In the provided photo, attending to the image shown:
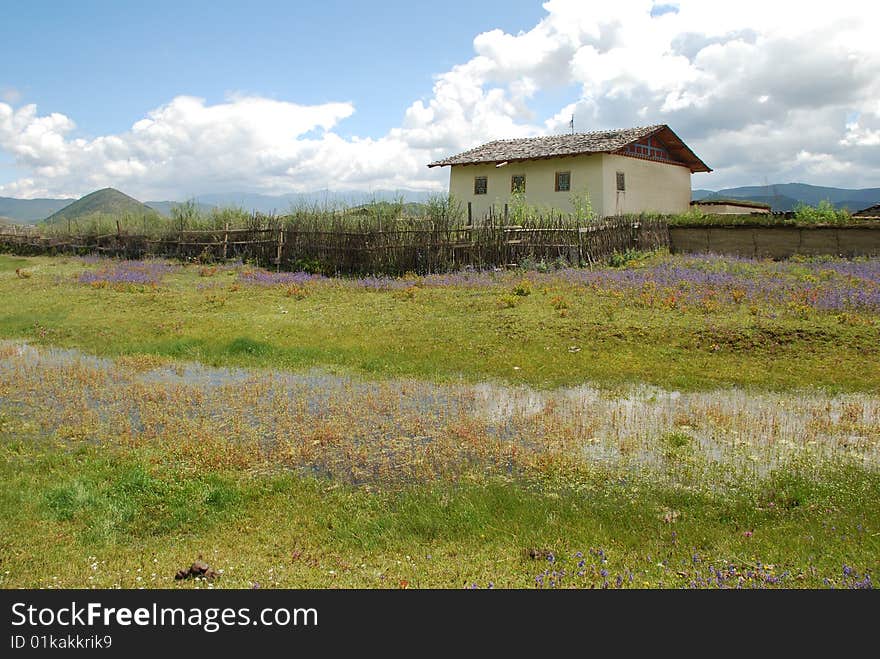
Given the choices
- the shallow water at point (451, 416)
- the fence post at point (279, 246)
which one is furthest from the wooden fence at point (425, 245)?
the shallow water at point (451, 416)

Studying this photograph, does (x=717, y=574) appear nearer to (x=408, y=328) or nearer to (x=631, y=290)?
(x=408, y=328)

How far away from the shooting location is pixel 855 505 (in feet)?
18.5

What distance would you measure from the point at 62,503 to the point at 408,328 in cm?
857

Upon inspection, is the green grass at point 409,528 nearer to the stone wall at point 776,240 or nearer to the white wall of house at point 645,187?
the stone wall at point 776,240

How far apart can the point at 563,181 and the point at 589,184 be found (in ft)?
5.30

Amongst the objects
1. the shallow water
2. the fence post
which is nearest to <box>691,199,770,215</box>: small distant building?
the fence post

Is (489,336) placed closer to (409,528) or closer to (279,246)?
(409,528)

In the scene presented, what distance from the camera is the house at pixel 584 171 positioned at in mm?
32812

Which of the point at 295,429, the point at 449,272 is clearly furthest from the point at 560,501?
the point at 449,272

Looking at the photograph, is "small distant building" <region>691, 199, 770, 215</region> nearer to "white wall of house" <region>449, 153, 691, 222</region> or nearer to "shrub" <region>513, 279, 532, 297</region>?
"white wall of house" <region>449, 153, 691, 222</region>

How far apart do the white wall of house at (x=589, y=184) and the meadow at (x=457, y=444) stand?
18.0 metres

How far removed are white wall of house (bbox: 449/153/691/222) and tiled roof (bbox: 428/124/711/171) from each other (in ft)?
1.83

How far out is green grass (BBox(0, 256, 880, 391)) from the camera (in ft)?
34.6

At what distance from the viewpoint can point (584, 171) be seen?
33.2m
